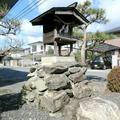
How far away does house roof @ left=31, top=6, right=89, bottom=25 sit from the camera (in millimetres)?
11203

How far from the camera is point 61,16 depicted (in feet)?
37.8

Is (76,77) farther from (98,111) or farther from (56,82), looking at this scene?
(98,111)

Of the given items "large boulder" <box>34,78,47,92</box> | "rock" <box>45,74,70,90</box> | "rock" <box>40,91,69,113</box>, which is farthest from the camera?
"large boulder" <box>34,78,47,92</box>

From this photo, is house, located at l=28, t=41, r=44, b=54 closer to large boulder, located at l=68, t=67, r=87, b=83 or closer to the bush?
the bush

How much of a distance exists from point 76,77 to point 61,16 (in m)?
2.39

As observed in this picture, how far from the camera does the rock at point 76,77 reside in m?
10.8

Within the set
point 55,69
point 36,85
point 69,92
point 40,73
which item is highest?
point 55,69

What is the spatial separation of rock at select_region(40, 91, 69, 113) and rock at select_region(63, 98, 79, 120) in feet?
0.53

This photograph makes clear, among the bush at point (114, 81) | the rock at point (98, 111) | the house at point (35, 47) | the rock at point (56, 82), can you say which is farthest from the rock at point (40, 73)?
the house at point (35, 47)

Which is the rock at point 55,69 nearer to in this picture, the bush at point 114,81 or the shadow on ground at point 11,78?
the bush at point 114,81

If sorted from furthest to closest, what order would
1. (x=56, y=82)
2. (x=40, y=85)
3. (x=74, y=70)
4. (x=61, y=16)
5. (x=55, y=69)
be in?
(x=61, y=16) < (x=74, y=70) < (x=40, y=85) < (x=55, y=69) < (x=56, y=82)

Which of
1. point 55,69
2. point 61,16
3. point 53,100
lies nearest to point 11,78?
point 61,16

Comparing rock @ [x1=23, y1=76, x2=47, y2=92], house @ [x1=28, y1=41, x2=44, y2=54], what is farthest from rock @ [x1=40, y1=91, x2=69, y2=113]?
house @ [x1=28, y1=41, x2=44, y2=54]

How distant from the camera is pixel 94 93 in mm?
11523
